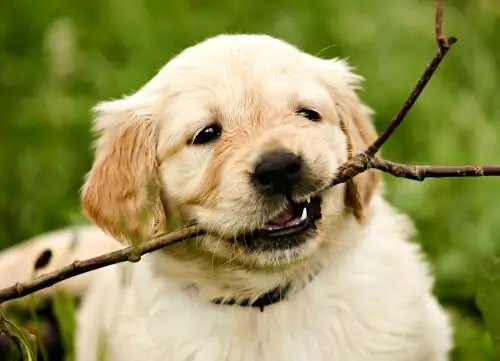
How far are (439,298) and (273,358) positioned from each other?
1.43 meters

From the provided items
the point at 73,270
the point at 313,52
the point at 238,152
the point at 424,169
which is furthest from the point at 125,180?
the point at 313,52

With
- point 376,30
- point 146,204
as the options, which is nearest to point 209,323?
point 146,204

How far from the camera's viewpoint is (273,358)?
3420 mm

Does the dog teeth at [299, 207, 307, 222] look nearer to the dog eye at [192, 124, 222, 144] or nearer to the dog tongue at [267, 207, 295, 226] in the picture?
the dog tongue at [267, 207, 295, 226]

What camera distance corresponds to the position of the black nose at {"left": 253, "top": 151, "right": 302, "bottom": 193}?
2.94 meters

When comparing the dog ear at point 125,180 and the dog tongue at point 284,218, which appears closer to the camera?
the dog tongue at point 284,218

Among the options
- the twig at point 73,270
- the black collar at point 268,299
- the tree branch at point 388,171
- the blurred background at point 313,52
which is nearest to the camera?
the tree branch at point 388,171

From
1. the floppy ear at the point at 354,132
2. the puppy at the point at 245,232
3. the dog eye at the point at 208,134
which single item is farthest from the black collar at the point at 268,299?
the dog eye at the point at 208,134

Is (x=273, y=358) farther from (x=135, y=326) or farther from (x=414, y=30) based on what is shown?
(x=414, y=30)

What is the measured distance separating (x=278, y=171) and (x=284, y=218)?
21 cm

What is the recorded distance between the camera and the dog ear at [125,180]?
338 cm

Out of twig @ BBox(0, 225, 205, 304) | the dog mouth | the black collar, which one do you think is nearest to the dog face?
the dog mouth

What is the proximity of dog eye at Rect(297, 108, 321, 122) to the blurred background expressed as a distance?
50.2 inches

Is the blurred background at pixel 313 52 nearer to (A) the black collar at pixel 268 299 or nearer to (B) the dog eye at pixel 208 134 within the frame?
(A) the black collar at pixel 268 299
